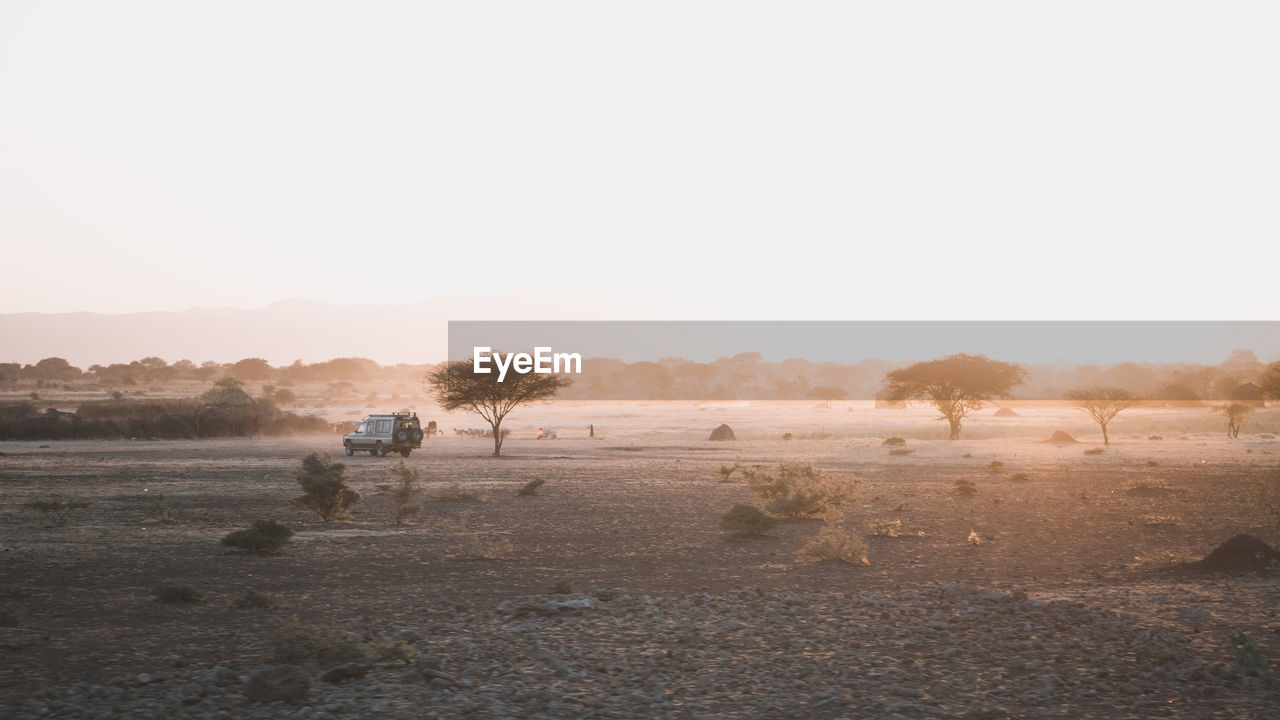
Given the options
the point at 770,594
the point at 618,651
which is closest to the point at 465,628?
the point at 618,651

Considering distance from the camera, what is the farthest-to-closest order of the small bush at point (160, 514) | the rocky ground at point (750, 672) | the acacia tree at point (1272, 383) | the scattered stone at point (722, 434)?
the scattered stone at point (722, 434) → the acacia tree at point (1272, 383) → the small bush at point (160, 514) → the rocky ground at point (750, 672)

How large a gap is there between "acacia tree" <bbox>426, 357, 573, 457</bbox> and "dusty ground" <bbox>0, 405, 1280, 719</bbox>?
25.3 meters

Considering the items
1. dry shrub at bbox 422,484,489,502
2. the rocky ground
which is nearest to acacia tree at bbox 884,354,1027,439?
dry shrub at bbox 422,484,489,502

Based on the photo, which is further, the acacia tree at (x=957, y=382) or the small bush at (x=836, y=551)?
the acacia tree at (x=957, y=382)

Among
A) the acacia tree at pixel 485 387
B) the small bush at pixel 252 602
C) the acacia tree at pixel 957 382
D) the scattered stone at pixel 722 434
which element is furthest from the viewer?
the acacia tree at pixel 957 382

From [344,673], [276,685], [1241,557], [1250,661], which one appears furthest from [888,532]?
[276,685]

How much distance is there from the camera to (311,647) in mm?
8727

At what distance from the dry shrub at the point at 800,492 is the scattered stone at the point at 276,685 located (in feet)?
52.6

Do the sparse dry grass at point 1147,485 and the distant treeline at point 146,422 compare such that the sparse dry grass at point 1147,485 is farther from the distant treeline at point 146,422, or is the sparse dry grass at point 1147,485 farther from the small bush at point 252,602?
the distant treeline at point 146,422

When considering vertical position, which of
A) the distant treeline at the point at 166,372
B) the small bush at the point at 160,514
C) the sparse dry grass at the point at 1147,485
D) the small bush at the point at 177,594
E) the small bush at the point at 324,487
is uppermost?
the distant treeline at the point at 166,372

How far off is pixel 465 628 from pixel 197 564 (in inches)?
273

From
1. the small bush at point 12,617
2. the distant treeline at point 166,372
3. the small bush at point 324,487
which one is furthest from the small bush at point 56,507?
the distant treeline at point 166,372

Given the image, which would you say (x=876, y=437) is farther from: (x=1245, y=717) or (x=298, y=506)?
(x=1245, y=717)

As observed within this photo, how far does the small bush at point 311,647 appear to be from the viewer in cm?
867
